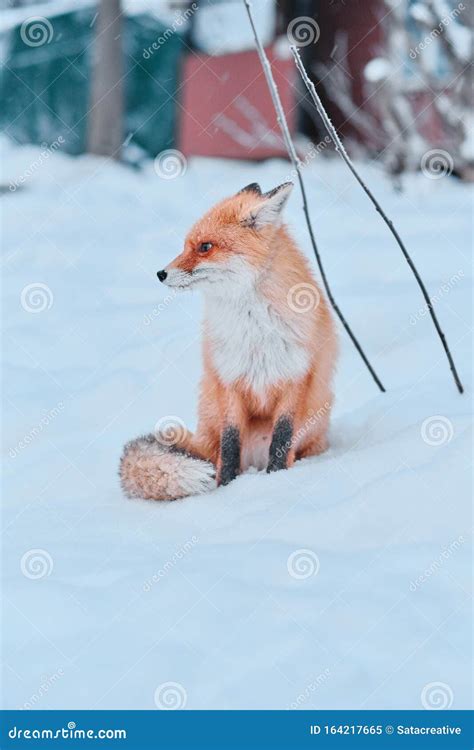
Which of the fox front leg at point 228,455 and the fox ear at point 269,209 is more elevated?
the fox ear at point 269,209

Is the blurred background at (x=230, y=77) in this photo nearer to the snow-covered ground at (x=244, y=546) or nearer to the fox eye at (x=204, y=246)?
the snow-covered ground at (x=244, y=546)

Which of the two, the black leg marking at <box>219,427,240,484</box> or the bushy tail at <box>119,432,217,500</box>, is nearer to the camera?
the bushy tail at <box>119,432,217,500</box>

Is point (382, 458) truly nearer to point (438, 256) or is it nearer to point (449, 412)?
point (449, 412)

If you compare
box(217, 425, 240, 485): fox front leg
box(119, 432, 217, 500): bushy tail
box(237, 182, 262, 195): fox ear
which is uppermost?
box(237, 182, 262, 195): fox ear

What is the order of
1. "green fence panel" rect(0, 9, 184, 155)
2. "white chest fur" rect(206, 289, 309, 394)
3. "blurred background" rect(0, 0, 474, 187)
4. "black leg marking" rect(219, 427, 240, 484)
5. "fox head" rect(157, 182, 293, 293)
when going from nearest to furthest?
Answer: 1. "fox head" rect(157, 182, 293, 293)
2. "white chest fur" rect(206, 289, 309, 394)
3. "black leg marking" rect(219, 427, 240, 484)
4. "blurred background" rect(0, 0, 474, 187)
5. "green fence panel" rect(0, 9, 184, 155)

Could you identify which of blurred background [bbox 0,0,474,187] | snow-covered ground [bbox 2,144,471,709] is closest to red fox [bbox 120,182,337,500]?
snow-covered ground [bbox 2,144,471,709]

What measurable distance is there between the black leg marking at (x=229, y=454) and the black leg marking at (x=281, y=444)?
131 mm

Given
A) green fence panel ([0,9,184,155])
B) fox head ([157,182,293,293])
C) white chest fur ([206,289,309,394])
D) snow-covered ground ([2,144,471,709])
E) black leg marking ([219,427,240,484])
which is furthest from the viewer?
green fence panel ([0,9,184,155])

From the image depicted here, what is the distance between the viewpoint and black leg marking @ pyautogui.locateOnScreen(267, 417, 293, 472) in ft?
11.0

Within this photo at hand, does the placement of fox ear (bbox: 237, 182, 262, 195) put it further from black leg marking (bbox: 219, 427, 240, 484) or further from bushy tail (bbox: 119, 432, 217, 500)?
bushy tail (bbox: 119, 432, 217, 500)

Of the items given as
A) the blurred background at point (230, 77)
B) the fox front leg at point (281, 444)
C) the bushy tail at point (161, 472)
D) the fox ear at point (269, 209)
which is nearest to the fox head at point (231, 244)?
→ the fox ear at point (269, 209)

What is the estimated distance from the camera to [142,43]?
14383 millimetres

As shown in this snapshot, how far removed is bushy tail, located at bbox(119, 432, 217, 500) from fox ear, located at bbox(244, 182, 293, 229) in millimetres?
839

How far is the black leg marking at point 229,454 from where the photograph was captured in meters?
3.39
